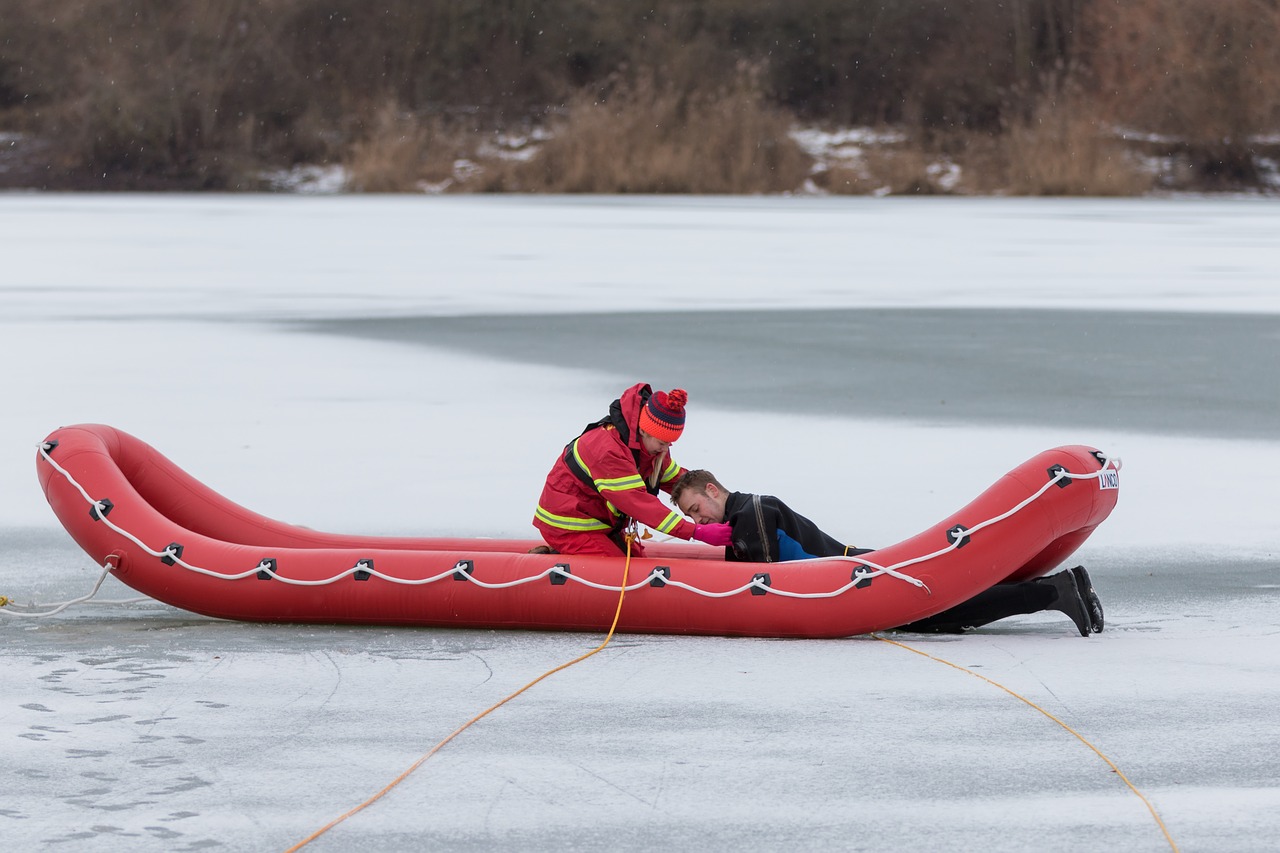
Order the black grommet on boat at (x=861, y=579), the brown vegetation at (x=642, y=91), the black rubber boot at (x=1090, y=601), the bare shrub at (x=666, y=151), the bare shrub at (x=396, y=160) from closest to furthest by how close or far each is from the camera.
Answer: the black grommet on boat at (x=861, y=579)
the black rubber boot at (x=1090, y=601)
the bare shrub at (x=666, y=151)
the brown vegetation at (x=642, y=91)
the bare shrub at (x=396, y=160)

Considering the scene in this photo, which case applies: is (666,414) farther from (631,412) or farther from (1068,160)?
(1068,160)

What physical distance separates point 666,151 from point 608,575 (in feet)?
96.4

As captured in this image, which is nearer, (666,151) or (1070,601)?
(1070,601)

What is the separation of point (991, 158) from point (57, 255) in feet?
68.5

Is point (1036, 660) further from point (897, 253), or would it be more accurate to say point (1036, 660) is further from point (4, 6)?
point (4, 6)

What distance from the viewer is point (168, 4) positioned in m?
42.7

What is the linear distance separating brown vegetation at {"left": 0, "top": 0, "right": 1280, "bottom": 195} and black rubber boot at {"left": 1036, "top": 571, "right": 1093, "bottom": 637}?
2850cm

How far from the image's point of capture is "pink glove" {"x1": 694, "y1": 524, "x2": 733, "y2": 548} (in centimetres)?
536

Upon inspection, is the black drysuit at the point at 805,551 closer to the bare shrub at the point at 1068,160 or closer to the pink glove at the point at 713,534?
the pink glove at the point at 713,534

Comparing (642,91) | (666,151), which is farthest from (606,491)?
(642,91)

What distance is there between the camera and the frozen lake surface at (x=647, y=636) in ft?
12.0

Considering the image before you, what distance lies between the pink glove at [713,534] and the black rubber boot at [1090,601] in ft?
3.01

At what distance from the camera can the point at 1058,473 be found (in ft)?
16.8

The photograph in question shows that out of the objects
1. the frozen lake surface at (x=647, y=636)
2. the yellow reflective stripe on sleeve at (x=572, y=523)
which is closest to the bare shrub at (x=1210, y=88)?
the frozen lake surface at (x=647, y=636)
